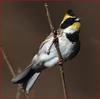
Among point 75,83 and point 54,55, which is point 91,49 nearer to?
point 75,83

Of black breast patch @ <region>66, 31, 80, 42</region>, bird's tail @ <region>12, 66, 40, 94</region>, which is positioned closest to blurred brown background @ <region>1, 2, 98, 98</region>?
bird's tail @ <region>12, 66, 40, 94</region>

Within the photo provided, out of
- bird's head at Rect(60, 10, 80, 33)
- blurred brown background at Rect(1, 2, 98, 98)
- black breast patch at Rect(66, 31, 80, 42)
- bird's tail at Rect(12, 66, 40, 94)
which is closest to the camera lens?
bird's tail at Rect(12, 66, 40, 94)

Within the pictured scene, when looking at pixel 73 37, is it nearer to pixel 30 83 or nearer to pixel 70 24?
pixel 70 24

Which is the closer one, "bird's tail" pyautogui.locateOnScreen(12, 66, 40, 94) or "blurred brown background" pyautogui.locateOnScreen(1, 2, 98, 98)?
"bird's tail" pyautogui.locateOnScreen(12, 66, 40, 94)

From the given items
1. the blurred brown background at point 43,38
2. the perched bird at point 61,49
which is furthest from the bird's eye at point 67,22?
the blurred brown background at point 43,38

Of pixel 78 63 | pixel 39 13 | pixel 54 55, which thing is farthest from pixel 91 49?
pixel 54 55

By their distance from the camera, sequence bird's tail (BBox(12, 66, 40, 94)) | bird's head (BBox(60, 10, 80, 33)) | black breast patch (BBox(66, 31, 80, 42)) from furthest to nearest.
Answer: black breast patch (BBox(66, 31, 80, 42)) < bird's head (BBox(60, 10, 80, 33)) < bird's tail (BBox(12, 66, 40, 94))

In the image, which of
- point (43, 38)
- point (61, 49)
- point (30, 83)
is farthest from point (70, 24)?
point (43, 38)

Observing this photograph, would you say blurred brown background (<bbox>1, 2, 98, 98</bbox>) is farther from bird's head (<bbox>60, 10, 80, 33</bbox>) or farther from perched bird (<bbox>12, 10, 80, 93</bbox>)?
bird's head (<bbox>60, 10, 80, 33</bbox>)
